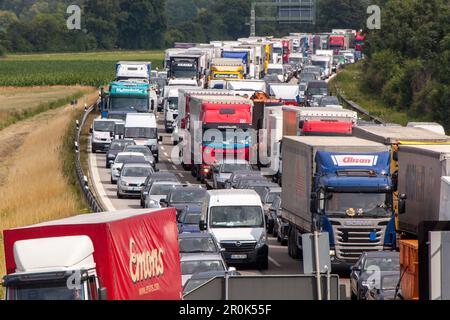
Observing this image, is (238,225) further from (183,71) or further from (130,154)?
(183,71)

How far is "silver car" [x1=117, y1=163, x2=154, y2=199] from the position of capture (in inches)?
1821

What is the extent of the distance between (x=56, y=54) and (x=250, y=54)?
9627cm

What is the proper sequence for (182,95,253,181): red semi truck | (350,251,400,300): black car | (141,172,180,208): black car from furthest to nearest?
(182,95,253,181): red semi truck
(141,172,180,208): black car
(350,251,400,300): black car

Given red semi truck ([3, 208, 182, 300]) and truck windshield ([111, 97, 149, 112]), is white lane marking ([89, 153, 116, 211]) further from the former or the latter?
red semi truck ([3, 208, 182, 300])

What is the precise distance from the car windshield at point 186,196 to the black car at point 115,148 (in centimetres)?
1707

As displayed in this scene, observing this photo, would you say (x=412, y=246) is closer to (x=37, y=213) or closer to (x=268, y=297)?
(x=268, y=297)

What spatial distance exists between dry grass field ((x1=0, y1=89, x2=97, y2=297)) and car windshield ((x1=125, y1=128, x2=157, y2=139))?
2.95 meters

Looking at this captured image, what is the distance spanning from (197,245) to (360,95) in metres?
77.1

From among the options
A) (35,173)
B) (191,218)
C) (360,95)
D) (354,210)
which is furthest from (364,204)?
(360,95)

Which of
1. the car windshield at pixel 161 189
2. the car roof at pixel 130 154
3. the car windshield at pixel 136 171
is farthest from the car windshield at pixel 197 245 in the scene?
the car roof at pixel 130 154

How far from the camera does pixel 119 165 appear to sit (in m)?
50.4

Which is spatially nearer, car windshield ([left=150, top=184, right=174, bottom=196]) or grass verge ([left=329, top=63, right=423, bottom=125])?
car windshield ([left=150, top=184, right=174, bottom=196])

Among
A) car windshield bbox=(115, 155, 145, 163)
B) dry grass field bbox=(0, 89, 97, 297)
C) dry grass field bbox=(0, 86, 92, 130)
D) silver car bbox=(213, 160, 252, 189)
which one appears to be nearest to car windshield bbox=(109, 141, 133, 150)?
dry grass field bbox=(0, 89, 97, 297)
